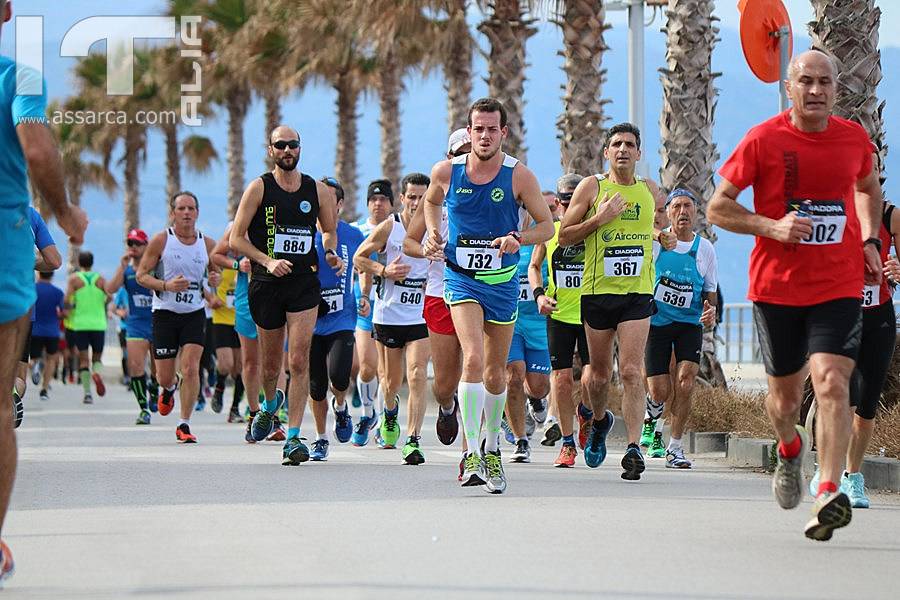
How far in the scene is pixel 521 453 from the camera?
1375 centimetres

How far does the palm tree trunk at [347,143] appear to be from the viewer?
40.0 meters

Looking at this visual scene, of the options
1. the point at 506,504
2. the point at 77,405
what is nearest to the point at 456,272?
the point at 506,504

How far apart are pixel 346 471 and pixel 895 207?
14.0 ft

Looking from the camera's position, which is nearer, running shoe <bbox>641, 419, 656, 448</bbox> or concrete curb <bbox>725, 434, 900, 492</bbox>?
concrete curb <bbox>725, 434, 900, 492</bbox>

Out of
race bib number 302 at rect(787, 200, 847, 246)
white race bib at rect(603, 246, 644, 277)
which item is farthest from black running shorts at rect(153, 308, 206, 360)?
race bib number 302 at rect(787, 200, 847, 246)

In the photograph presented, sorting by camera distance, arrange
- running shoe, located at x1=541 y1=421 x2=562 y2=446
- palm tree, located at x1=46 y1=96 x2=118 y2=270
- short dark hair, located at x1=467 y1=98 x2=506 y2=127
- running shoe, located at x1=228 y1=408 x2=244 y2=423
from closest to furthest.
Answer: short dark hair, located at x1=467 y1=98 x2=506 y2=127, running shoe, located at x1=541 y1=421 x2=562 y2=446, running shoe, located at x1=228 y1=408 x2=244 y2=423, palm tree, located at x1=46 y1=96 x2=118 y2=270

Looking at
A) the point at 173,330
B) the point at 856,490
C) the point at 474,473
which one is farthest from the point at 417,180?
the point at 856,490

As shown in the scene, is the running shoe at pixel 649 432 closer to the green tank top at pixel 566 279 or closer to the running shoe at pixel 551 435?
the green tank top at pixel 566 279

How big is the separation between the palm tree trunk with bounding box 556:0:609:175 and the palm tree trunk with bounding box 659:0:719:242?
3.15m

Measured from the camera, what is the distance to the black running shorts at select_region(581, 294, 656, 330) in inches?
470

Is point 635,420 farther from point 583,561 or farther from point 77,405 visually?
point 77,405

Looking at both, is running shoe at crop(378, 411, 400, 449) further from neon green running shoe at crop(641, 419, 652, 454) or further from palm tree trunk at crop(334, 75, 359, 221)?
palm tree trunk at crop(334, 75, 359, 221)

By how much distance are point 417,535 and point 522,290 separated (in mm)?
7228

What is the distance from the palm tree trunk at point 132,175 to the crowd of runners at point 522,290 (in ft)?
141
